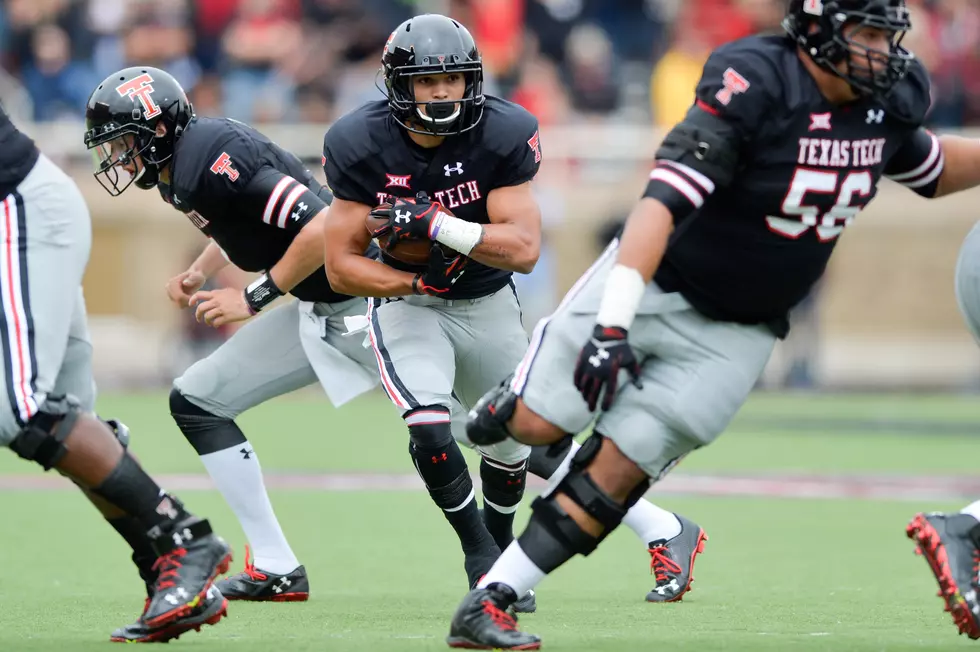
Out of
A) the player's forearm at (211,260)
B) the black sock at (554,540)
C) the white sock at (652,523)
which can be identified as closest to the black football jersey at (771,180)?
the black sock at (554,540)

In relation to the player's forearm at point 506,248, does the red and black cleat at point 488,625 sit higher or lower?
lower

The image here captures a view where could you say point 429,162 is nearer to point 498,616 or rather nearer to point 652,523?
point 652,523

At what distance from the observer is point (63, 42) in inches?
672

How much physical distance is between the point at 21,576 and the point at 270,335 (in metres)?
1.43

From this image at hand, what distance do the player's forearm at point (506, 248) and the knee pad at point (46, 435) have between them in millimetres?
1591

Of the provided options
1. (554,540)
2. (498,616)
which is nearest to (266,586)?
(498,616)

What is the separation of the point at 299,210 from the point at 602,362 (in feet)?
6.48

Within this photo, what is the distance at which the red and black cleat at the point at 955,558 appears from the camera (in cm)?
480

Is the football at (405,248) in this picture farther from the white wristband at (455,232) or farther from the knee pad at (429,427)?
the knee pad at (429,427)

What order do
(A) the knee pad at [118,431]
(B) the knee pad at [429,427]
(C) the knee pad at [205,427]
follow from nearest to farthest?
(A) the knee pad at [118,431] → (B) the knee pad at [429,427] → (C) the knee pad at [205,427]

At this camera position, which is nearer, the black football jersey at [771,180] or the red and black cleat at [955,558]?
the black football jersey at [771,180]

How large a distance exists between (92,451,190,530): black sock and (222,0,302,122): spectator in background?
1213cm

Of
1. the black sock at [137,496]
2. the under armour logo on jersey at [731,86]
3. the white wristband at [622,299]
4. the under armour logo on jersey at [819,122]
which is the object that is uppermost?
the under armour logo on jersey at [731,86]

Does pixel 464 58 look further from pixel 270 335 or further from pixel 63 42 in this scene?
pixel 63 42
